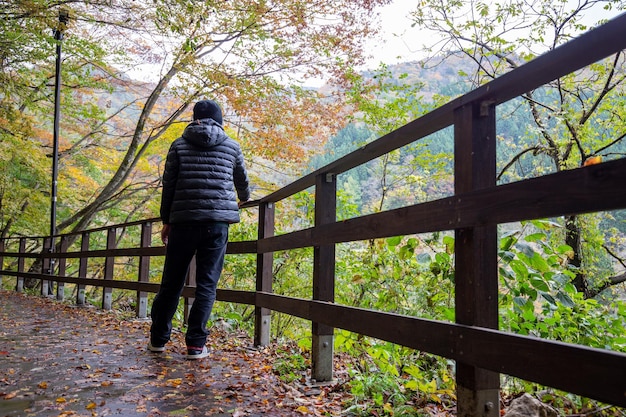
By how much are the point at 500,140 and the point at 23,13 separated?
755 centimetres

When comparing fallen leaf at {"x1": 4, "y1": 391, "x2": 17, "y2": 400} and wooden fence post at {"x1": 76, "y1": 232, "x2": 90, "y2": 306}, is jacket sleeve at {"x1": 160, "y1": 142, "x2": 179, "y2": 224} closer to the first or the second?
fallen leaf at {"x1": 4, "y1": 391, "x2": 17, "y2": 400}

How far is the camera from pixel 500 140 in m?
8.45

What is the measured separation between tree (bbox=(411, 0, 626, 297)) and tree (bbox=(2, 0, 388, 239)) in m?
2.36

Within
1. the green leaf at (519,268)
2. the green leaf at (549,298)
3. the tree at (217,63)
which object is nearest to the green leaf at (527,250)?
the green leaf at (519,268)

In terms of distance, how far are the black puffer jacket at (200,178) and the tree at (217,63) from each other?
4.52 metres

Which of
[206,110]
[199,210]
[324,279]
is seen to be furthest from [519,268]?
[206,110]

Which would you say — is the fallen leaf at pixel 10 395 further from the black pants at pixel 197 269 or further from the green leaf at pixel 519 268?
the green leaf at pixel 519 268

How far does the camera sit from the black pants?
12.8 ft

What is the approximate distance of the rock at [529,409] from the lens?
210cm

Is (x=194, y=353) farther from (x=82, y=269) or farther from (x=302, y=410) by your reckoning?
(x=82, y=269)

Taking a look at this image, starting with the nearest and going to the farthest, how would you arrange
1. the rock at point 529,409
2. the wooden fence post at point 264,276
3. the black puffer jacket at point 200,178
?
the rock at point 529,409 < the black puffer jacket at point 200,178 < the wooden fence post at point 264,276

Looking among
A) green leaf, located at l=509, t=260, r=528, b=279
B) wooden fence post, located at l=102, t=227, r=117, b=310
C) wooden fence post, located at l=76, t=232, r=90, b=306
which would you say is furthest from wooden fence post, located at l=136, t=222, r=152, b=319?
green leaf, located at l=509, t=260, r=528, b=279

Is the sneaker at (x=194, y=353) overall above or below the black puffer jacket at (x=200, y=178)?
below

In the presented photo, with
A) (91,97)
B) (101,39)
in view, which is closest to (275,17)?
(101,39)
